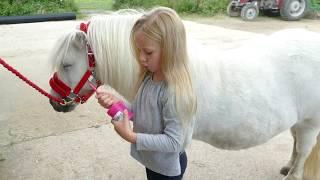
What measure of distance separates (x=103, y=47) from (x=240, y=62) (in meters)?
0.74

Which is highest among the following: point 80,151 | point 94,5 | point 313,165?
point 313,165

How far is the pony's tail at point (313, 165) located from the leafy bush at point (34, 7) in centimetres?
905

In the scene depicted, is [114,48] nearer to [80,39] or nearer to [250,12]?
[80,39]

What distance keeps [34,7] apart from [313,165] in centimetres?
946

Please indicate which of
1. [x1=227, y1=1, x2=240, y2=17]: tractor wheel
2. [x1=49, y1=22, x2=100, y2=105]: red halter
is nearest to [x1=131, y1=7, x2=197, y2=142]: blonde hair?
[x1=49, y1=22, x2=100, y2=105]: red halter

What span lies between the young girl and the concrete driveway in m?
0.79

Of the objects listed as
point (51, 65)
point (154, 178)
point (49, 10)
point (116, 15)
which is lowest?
point (49, 10)

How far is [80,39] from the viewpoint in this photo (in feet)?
5.87

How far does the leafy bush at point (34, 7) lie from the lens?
10023 mm

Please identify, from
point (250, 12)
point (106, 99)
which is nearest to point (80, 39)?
point (106, 99)

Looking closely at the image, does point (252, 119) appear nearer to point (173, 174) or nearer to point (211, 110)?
point (211, 110)

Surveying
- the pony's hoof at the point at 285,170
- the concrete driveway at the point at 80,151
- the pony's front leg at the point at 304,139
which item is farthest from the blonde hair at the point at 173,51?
the pony's hoof at the point at 285,170

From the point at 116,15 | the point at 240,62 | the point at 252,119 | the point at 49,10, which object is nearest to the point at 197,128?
the point at 252,119

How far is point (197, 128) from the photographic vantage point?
1.95m
